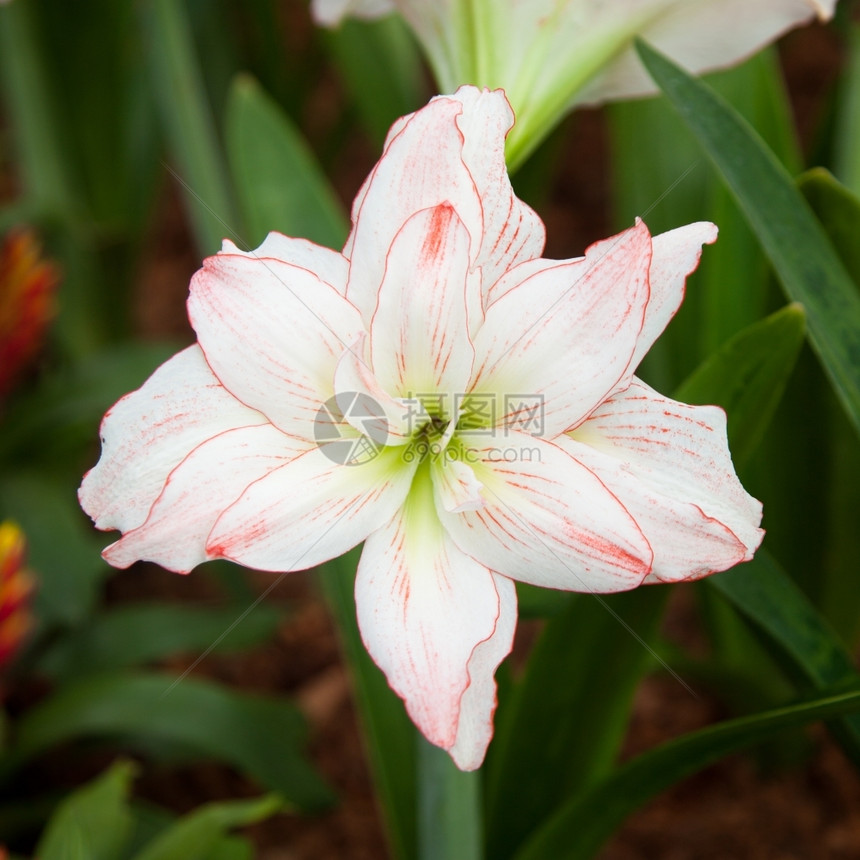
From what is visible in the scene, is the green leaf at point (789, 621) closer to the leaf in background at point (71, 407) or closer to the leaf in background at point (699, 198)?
the leaf in background at point (699, 198)

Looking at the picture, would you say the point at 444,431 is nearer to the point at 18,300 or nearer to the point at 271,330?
the point at 271,330

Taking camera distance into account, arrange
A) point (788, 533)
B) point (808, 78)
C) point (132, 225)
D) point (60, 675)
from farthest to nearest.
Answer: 1. point (808, 78)
2. point (132, 225)
3. point (60, 675)
4. point (788, 533)

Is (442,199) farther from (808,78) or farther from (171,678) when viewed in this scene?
(808,78)

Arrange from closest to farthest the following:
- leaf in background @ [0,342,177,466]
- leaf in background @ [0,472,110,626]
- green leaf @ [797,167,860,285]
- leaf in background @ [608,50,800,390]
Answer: green leaf @ [797,167,860,285] < leaf in background @ [608,50,800,390] < leaf in background @ [0,472,110,626] < leaf in background @ [0,342,177,466]

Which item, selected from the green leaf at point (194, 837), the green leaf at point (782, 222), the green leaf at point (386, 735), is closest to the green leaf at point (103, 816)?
the green leaf at point (194, 837)

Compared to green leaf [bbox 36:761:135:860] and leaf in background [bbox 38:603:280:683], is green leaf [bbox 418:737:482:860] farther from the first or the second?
leaf in background [bbox 38:603:280:683]

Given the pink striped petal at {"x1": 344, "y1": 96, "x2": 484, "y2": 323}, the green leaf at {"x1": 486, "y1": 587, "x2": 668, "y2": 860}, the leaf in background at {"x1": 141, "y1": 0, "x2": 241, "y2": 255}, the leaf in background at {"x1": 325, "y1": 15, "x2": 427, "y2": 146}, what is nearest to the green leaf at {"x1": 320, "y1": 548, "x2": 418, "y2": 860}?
the green leaf at {"x1": 486, "y1": 587, "x2": 668, "y2": 860}

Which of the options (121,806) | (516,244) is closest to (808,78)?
(516,244)
